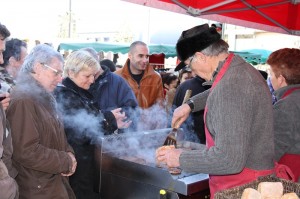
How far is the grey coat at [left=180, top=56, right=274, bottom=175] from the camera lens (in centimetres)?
173

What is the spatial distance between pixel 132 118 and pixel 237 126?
2.20 m

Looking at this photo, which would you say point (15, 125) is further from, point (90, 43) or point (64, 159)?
point (90, 43)

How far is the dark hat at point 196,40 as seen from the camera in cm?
198

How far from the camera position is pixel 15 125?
90.7 inches

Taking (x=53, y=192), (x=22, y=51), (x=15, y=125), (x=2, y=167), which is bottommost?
(x=53, y=192)

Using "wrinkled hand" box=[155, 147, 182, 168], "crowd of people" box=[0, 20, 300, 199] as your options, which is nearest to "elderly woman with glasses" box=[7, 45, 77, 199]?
"crowd of people" box=[0, 20, 300, 199]

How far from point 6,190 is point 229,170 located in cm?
120

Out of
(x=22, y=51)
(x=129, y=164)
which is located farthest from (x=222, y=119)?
(x=22, y=51)

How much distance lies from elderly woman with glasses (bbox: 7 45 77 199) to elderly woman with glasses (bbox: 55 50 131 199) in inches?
13.1

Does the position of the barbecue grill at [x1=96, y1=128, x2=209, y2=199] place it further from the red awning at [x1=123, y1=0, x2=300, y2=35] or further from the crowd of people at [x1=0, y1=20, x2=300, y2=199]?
the red awning at [x1=123, y1=0, x2=300, y2=35]

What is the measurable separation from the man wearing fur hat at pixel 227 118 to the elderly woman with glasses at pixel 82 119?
1.05 metres

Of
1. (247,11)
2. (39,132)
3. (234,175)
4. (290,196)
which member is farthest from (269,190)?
(247,11)

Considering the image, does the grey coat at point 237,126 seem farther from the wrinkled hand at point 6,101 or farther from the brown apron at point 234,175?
the wrinkled hand at point 6,101

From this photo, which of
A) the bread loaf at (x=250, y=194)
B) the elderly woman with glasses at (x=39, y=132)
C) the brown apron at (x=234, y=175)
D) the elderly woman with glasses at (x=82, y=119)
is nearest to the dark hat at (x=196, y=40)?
the brown apron at (x=234, y=175)
